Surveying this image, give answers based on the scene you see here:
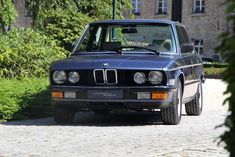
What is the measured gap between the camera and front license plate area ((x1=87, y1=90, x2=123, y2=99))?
30.2ft

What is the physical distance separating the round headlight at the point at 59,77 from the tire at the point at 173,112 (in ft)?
5.15

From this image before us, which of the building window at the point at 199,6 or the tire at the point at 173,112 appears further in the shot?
the building window at the point at 199,6

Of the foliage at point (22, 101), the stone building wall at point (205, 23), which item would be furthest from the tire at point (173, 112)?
the stone building wall at point (205, 23)

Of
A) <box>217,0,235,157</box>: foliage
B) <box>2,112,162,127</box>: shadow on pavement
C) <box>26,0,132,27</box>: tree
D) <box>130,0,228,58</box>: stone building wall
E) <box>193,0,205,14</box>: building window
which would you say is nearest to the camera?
<box>217,0,235,157</box>: foliage

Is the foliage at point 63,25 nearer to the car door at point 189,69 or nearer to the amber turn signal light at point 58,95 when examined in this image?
the car door at point 189,69

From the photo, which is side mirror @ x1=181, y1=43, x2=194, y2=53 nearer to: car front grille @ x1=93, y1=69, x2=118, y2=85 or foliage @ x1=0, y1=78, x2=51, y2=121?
car front grille @ x1=93, y1=69, x2=118, y2=85

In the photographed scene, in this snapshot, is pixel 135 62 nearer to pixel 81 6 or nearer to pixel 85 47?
pixel 85 47

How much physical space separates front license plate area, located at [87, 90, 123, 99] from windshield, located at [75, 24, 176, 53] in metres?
1.16

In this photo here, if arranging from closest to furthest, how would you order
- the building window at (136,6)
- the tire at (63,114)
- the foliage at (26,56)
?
the tire at (63,114) → the foliage at (26,56) → the building window at (136,6)

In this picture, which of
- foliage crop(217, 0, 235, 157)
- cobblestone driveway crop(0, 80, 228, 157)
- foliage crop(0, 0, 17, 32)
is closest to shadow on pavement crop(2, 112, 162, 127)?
cobblestone driveway crop(0, 80, 228, 157)

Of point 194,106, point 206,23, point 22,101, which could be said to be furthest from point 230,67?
point 206,23

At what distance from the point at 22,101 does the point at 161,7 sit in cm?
3924

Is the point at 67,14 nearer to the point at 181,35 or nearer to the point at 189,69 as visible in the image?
the point at 181,35

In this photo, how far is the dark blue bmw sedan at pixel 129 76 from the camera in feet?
30.0
